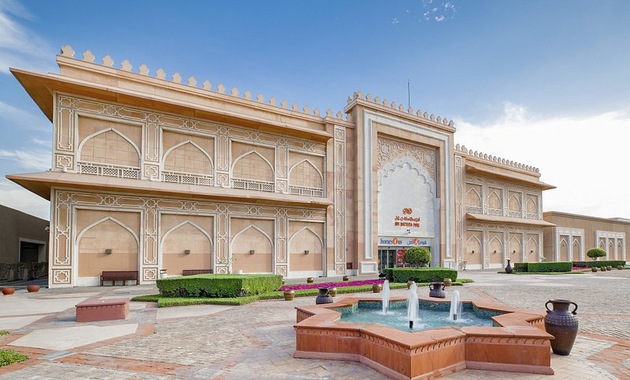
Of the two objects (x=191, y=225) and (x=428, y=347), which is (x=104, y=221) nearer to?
(x=191, y=225)

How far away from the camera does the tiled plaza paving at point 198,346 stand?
216 inches

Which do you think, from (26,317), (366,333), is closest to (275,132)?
(26,317)

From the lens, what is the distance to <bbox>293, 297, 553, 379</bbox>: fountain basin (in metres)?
5.16

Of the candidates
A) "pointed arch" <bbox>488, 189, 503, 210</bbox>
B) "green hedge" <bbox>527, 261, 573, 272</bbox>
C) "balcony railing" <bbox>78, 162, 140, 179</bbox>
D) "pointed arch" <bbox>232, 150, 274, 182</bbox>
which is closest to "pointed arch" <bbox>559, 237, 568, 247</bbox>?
"pointed arch" <bbox>488, 189, 503, 210</bbox>

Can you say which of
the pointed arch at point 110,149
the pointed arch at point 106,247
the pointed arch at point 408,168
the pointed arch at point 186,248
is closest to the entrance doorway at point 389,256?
the pointed arch at point 408,168

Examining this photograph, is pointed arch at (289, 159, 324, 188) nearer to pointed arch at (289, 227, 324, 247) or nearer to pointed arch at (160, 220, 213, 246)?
pointed arch at (289, 227, 324, 247)

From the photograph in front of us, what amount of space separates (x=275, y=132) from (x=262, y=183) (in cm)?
323

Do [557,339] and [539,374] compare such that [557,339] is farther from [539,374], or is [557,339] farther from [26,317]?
[26,317]

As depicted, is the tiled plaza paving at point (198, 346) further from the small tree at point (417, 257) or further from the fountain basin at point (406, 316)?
the small tree at point (417, 257)

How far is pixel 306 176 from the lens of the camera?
2400 cm

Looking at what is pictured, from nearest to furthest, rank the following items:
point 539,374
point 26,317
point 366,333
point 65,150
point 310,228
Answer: point 539,374, point 366,333, point 26,317, point 65,150, point 310,228

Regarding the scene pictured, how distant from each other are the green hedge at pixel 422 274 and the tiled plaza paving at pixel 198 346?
290 inches

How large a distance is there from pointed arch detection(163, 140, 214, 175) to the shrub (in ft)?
46.4

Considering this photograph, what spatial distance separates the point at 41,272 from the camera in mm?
26359
